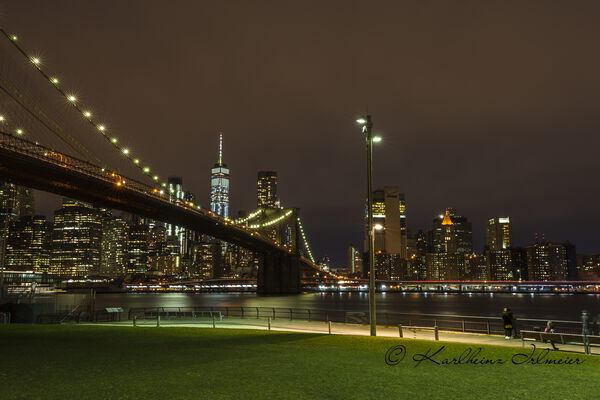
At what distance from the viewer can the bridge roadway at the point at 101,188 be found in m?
46.2

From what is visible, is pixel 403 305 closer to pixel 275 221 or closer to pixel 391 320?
pixel 275 221

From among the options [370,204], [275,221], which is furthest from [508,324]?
[275,221]

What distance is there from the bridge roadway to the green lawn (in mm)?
33154

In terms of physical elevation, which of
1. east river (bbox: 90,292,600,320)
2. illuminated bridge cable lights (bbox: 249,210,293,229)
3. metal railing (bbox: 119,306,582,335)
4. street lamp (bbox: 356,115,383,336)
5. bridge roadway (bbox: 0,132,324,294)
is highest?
illuminated bridge cable lights (bbox: 249,210,293,229)

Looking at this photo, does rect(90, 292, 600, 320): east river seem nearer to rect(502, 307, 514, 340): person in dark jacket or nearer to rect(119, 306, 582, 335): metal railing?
rect(119, 306, 582, 335): metal railing

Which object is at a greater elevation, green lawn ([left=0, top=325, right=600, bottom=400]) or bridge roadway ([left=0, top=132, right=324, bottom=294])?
bridge roadway ([left=0, top=132, right=324, bottom=294])

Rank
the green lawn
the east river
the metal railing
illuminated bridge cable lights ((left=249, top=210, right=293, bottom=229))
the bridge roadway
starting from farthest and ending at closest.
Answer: illuminated bridge cable lights ((left=249, top=210, right=293, bottom=229)), the east river, the bridge roadway, the metal railing, the green lawn

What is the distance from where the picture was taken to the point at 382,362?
12.1 meters

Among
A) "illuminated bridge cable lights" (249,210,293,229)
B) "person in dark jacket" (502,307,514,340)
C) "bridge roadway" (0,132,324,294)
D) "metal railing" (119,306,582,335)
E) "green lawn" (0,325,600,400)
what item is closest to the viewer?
"green lawn" (0,325,600,400)

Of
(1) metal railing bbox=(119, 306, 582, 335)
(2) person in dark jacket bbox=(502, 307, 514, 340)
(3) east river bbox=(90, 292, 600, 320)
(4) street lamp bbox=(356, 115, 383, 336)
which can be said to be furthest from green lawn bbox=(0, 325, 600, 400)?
(3) east river bbox=(90, 292, 600, 320)

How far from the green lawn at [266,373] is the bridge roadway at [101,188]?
33.2 metres

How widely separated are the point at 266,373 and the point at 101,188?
167 feet

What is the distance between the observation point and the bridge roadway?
1818 inches

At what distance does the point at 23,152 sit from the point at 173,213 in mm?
27691
